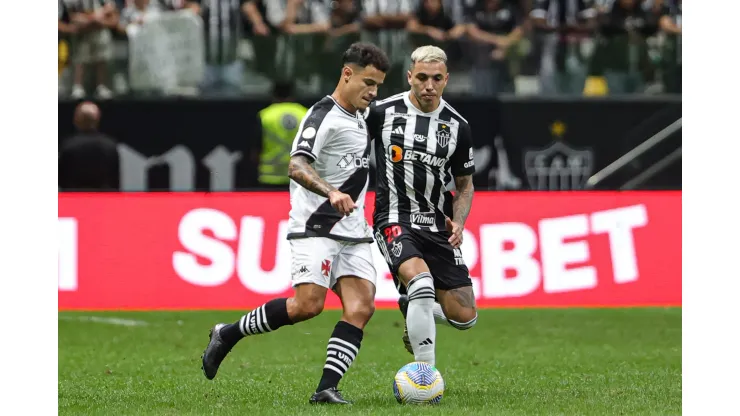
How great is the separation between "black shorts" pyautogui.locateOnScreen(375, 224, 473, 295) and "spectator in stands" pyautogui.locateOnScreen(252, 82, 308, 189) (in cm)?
719

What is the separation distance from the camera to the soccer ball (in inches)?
292

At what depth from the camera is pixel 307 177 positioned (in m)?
7.14

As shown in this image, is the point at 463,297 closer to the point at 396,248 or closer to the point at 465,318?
the point at 465,318

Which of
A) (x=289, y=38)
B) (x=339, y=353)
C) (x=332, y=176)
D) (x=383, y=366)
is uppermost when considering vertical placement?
(x=289, y=38)

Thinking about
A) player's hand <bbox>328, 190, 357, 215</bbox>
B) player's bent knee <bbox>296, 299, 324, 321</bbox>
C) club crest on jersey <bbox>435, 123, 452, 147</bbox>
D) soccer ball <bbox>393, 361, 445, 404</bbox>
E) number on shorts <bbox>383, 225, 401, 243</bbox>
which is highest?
club crest on jersey <bbox>435, 123, 452, 147</bbox>

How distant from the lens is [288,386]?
850 cm

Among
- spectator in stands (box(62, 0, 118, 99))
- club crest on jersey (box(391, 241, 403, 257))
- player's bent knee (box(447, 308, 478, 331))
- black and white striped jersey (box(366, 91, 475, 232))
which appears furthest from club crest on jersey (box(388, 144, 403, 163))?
spectator in stands (box(62, 0, 118, 99))

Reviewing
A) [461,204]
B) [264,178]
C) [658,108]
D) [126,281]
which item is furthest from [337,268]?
[658,108]

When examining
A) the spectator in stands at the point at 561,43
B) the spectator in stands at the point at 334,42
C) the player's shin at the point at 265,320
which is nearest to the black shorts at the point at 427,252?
the player's shin at the point at 265,320

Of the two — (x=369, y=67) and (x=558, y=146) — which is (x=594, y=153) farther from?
(x=369, y=67)

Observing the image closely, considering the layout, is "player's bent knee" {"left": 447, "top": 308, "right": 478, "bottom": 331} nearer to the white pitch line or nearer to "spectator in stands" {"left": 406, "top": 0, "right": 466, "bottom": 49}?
the white pitch line

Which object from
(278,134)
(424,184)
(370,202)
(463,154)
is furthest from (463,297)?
(278,134)

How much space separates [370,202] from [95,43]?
4.99 metres

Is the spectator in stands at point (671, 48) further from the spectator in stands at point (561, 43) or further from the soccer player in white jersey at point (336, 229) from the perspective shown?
the soccer player in white jersey at point (336, 229)
